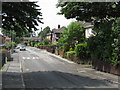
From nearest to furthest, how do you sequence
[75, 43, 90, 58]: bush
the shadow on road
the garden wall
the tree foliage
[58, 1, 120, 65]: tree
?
1. the shadow on road
2. the garden wall
3. [58, 1, 120, 65]: tree
4. the tree foliage
5. [75, 43, 90, 58]: bush

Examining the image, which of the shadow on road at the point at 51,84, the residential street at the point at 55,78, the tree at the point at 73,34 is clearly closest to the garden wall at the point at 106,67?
the residential street at the point at 55,78

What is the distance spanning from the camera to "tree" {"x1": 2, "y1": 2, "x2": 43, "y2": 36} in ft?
49.9

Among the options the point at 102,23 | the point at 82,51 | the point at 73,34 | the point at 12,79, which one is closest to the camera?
the point at 12,79

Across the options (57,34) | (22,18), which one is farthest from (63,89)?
(57,34)

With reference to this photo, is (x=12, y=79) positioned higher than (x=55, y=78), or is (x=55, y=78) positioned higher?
(x=12, y=79)

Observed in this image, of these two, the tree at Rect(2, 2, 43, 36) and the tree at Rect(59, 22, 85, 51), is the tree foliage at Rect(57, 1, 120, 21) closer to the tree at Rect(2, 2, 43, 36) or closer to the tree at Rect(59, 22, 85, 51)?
the tree at Rect(2, 2, 43, 36)

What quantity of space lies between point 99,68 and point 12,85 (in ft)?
39.4

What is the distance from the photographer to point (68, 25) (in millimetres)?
39312

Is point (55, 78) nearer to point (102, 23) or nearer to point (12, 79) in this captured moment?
point (12, 79)

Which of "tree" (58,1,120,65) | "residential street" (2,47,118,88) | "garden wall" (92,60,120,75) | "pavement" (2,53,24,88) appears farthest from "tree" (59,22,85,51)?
"pavement" (2,53,24,88)

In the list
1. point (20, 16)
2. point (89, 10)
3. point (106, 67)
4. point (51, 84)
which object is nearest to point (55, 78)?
point (51, 84)

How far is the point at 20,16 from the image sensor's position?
15.6 metres

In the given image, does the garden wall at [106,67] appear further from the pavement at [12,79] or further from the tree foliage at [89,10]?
the pavement at [12,79]

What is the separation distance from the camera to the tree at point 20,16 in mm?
15195
